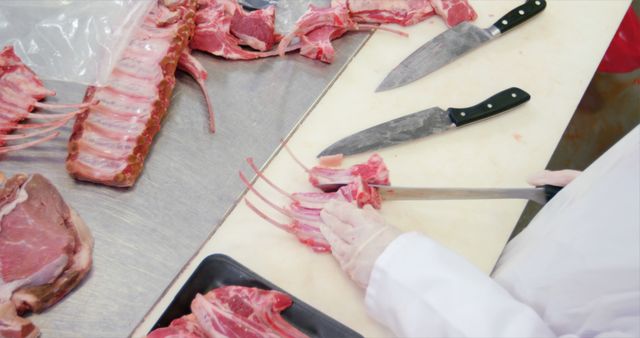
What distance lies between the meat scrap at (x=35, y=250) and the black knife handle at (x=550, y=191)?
138cm

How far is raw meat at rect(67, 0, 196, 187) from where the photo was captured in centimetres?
174

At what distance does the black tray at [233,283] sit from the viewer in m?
1.49

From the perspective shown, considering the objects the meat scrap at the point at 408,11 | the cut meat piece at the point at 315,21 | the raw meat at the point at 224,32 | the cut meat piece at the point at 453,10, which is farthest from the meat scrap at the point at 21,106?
the cut meat piece at the point at 453,10

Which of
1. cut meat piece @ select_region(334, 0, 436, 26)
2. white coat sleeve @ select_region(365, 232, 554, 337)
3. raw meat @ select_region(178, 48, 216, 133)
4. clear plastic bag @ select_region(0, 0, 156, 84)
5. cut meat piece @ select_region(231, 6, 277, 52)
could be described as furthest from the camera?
cut meat piece @ select_region(334, 0, 436, 26)

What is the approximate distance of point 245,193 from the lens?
1.81m

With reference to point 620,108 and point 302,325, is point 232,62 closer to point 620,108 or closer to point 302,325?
point 302,325

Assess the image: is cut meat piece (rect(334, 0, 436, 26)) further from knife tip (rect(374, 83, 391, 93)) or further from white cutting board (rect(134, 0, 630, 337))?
knife tip (rect(374, 83, 391, 93))

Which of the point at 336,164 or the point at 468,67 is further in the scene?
the point at 468,67

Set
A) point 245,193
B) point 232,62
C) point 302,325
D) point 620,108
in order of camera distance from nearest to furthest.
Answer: point 302,325 < point 245,193 < point 232,62 < point 620,108

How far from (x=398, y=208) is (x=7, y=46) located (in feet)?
4.50

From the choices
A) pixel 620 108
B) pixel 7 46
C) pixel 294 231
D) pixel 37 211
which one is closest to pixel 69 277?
pixel 37 211

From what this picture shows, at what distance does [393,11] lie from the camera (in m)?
2.24

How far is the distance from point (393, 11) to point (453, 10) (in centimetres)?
23

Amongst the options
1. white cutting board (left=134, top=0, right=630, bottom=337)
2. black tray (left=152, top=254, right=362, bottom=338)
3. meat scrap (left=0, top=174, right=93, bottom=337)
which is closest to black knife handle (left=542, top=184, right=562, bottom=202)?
white cutting board (left=134, top=0, right=630, bottom=337)
